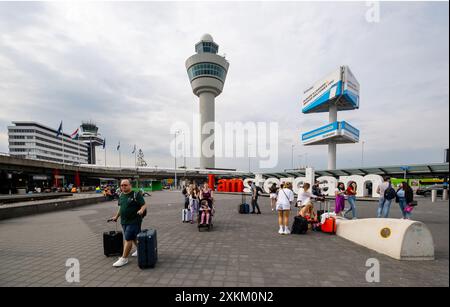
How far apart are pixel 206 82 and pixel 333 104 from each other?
56.1 meters

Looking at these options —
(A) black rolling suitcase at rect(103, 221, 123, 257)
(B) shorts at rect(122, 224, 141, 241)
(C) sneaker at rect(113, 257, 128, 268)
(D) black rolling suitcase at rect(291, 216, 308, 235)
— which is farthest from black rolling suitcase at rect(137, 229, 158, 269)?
(D) black rolling suitcase at rect(291, 216, 308, 235)

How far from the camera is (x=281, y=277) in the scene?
3629 millimetres

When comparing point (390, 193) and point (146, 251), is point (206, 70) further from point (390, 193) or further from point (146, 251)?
point (146, 251)

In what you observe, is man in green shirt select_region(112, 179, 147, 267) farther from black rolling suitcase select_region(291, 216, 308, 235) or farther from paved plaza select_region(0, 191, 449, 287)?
black rolling suitcase select_region(291, 216, 308, 235)

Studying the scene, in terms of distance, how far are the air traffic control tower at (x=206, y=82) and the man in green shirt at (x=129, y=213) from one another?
241ft

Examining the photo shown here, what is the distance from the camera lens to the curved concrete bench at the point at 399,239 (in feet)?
14.2

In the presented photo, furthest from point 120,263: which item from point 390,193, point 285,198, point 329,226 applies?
point 390,193

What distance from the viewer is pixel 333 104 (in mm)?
33875

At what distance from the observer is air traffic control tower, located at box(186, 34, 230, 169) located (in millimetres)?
77688

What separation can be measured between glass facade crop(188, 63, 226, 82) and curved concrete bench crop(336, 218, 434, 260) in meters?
81.1
